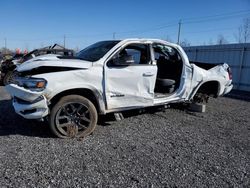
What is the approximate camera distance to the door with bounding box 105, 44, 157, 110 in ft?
16.3

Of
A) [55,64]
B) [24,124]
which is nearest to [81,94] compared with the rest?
[55,64]

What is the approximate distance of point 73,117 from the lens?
15.5 feet

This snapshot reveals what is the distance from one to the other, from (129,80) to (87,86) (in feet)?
3.08

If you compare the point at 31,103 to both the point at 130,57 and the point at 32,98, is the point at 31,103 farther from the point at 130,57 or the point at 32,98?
the point at 130,57

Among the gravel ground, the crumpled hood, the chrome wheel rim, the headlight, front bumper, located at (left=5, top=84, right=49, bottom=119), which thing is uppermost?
the crumpled hood

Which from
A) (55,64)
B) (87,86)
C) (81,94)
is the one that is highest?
(55,64)

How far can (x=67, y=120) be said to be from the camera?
4.70m

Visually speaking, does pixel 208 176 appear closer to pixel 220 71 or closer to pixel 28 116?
pixel 28 116

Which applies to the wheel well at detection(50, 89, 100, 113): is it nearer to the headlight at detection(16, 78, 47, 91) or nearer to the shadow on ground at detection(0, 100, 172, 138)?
the headlight at detection(16, 78, 47, 91)

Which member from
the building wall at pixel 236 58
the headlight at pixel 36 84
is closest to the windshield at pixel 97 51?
the headlight at pixel 36 84

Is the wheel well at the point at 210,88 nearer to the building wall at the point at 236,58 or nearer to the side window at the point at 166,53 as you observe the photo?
the side window at the point at 166,53

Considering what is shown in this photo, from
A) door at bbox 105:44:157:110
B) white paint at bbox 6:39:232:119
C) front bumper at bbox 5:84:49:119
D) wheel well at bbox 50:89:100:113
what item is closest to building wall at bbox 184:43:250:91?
white paint at bbox 6:39:232:119

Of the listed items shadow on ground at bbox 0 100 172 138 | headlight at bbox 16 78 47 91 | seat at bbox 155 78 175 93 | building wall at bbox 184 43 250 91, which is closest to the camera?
headlight at bbox 16 78 47 91

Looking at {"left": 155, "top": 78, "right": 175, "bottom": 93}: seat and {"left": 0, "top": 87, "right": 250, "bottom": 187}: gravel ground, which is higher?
{"left": 155, "top": 78, "right": 175, "bottom": 93}: seat
